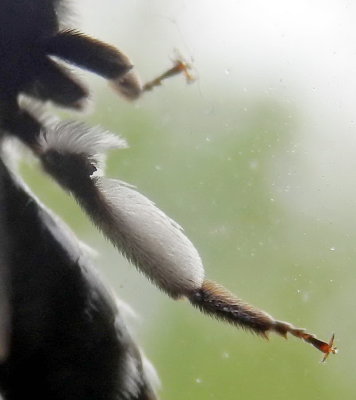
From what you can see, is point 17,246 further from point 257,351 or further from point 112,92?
point 257,351

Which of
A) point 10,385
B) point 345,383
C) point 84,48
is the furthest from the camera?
point 345,383

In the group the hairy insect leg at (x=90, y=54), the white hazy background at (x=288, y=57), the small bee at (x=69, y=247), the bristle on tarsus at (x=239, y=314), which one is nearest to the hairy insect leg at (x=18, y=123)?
the small bee at (x=69, y=247)

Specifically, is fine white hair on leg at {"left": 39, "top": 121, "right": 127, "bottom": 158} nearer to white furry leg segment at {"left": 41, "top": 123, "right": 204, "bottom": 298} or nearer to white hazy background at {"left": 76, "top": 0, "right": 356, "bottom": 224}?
white furry leg segment at {"left": 41, "top": 123, "right": 204, "bottom": 298}

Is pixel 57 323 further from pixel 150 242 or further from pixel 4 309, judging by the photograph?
pixel 150 242

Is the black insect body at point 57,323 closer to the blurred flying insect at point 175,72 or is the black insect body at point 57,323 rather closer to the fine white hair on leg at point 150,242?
the fine white hair on leg at point 150,242

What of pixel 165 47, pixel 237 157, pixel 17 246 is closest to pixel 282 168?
pixel 237 157

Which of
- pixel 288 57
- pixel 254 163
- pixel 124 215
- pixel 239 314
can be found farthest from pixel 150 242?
pixel 288 57

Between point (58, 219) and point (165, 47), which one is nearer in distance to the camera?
point (58, 219)
